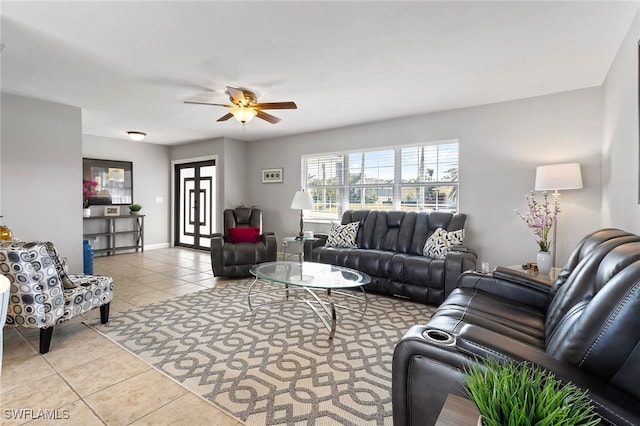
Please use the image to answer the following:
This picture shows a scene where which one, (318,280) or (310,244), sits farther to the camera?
(310,244)

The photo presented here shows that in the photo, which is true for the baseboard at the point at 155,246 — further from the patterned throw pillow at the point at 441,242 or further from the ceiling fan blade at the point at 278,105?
the patterned throw pillow at the point at 441,242

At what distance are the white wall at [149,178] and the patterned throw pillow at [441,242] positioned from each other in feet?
20.8

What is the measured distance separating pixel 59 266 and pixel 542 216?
4.84 metres

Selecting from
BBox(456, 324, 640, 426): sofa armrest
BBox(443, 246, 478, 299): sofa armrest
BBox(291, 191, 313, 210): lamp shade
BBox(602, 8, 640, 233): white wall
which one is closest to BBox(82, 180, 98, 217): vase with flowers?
BBox(291, 191, 313, 210): lamp shade

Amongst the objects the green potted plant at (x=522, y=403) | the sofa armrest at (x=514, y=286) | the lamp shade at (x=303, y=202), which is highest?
the lamp shade at (x=303, y=202)

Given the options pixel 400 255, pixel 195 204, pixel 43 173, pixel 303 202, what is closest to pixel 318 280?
pixel 400 255

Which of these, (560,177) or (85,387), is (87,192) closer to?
(85,387)

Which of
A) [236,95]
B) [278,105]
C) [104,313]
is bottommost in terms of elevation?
[104,313]

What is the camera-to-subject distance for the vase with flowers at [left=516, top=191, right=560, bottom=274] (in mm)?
3297

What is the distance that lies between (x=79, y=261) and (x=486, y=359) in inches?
208

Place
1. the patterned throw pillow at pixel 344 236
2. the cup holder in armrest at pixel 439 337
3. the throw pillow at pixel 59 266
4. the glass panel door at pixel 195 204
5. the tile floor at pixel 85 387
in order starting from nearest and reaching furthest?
the cup holder in armrest at pixel 439 337 → the tile floor at pixel 85 387 → the throw pillow at pixel 59 266 → the patterned throw pillow at pixel 344 236 → the glass panel door at pixel 195 204

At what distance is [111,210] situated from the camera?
264 inches

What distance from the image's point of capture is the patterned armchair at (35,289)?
2.29 m

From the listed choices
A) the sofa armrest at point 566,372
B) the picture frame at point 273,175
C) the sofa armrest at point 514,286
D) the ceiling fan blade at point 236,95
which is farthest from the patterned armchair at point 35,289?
the picture frame at point 273,175
